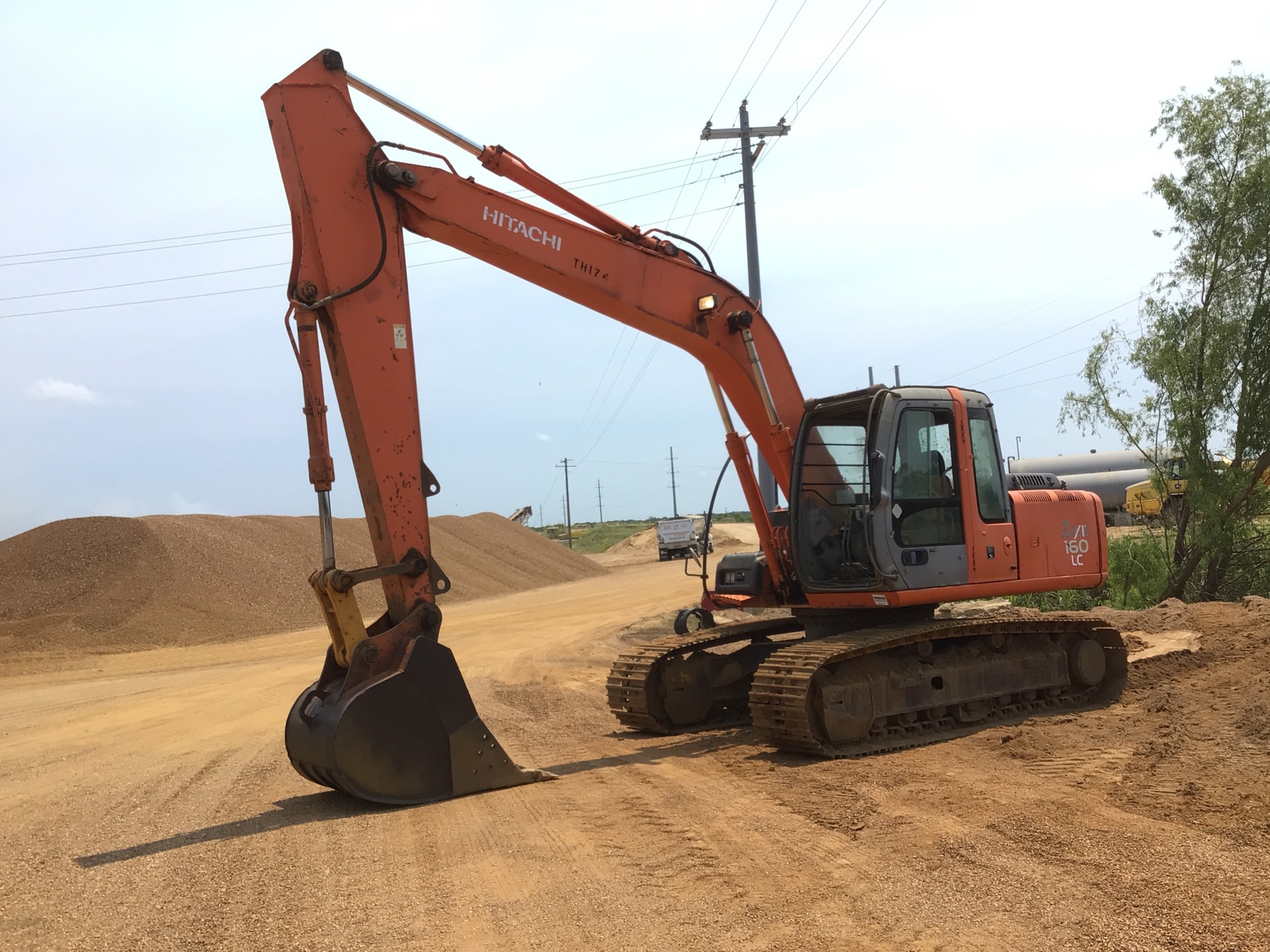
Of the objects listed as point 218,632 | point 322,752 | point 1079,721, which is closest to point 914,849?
point 322,752

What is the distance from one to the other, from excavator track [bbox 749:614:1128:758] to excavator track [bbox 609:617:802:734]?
0.94 meters

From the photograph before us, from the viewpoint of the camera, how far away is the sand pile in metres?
23.4

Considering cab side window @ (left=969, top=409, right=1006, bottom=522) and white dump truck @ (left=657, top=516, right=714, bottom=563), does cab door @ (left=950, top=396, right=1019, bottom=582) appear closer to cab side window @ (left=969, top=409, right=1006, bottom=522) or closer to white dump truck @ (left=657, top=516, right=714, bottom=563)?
cab side window @ (left=969, top=409, right=1006, bottom=522)

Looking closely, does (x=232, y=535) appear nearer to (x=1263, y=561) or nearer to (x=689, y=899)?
(x=1263, y=561)

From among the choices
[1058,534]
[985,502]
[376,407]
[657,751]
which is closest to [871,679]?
[657,751]

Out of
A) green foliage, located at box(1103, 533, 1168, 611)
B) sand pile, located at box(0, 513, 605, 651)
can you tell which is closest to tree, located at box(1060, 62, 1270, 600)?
green foliage, located at box(1103, 533, 1168, 611)

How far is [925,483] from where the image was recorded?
8.90 meters

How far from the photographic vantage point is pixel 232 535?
30.4m

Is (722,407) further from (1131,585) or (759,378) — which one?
(1131,585)

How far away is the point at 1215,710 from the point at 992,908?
5186 millimetres

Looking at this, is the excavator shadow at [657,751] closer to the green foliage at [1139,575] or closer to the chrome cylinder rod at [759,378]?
the chrome cylinder rod at [759,378]

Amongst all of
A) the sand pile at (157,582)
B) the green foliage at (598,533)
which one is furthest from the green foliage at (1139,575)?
the green foliage at (598,533)

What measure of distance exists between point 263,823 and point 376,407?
2.80 meters

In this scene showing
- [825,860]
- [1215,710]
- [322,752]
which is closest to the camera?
[825,860]
